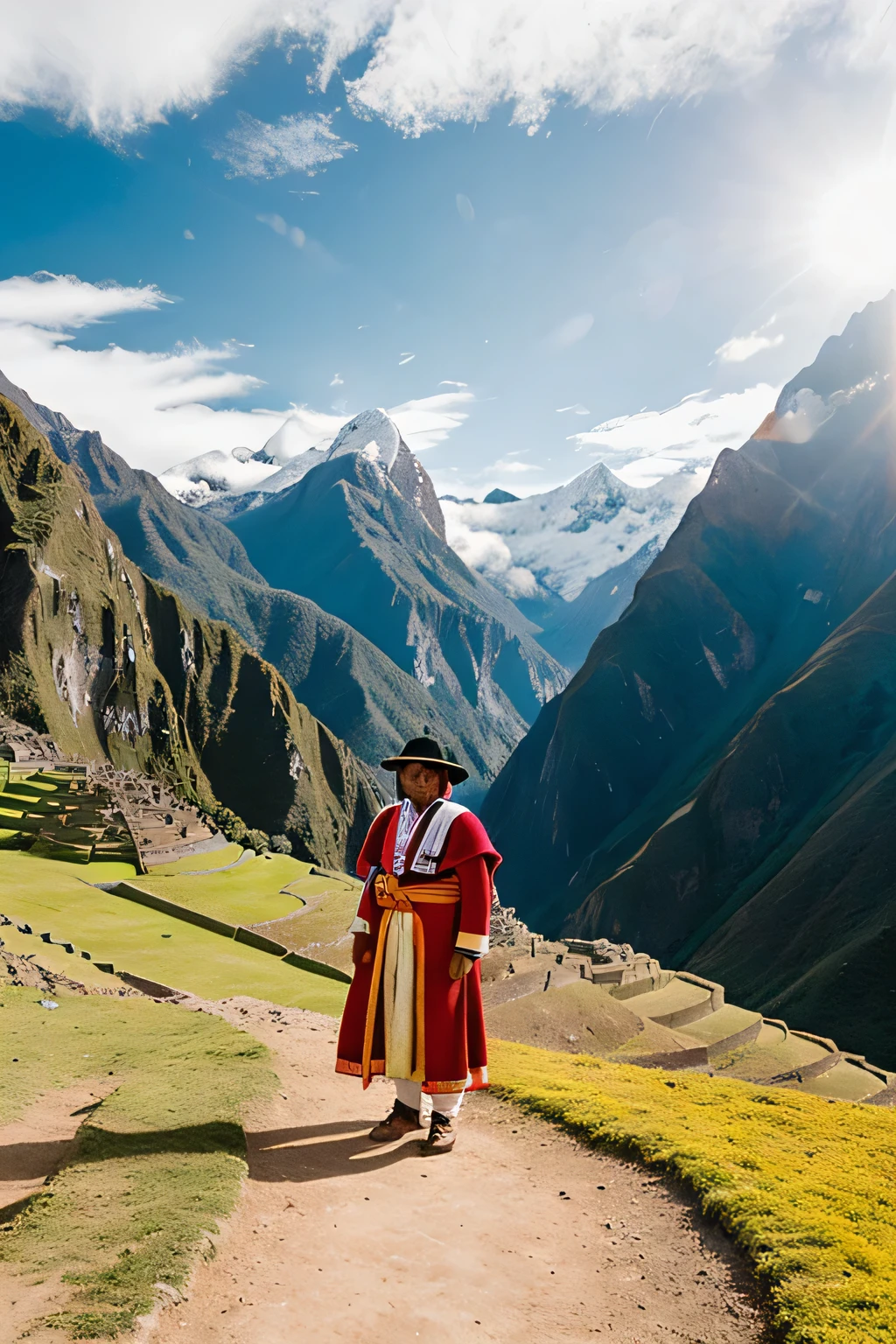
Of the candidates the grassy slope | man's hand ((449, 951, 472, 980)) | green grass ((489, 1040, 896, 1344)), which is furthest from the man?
the grassy slope

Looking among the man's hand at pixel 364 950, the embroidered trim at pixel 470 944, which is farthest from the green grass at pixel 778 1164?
the man's hand at pixel 364 950

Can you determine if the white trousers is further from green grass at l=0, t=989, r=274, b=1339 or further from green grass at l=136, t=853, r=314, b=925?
green grass at l=136, t=853, r=314, b=925

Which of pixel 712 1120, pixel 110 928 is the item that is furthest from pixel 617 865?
pixel 712 1120

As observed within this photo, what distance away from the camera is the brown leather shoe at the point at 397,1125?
26.6ft

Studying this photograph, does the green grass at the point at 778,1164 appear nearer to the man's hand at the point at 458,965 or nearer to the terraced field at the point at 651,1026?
the man's hand at the point at 458,965

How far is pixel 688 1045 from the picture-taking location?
85.8 ft

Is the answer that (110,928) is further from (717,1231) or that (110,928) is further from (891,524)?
(891,524)

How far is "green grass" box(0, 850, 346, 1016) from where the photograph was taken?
1962cm

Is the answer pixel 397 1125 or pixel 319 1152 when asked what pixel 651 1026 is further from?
pixel 319 1152

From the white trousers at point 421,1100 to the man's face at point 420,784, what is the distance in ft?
9.16

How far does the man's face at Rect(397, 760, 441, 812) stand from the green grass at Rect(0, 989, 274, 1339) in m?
3.48

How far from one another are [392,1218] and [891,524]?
166 metres

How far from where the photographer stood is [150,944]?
22.4 meters

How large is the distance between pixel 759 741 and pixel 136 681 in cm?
10106
